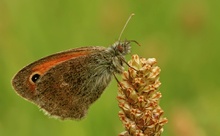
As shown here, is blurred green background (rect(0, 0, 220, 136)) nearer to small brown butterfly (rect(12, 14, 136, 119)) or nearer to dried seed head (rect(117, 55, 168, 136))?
small brown butterfly (rect(12, 14, 136, 119))

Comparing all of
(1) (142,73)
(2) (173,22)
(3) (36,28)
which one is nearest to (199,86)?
(2) (173,22)

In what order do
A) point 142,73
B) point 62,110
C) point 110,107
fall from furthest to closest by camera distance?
point 110,107 → point 62,110 → point 142,73

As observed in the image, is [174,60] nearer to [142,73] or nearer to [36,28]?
[36,28]

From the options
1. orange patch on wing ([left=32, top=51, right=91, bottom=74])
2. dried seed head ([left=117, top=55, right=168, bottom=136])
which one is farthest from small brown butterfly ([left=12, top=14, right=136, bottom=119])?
dried seed head ([left=117, top=55, right=168, bottom=136])

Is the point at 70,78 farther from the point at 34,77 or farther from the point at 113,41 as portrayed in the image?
the point at 113,41

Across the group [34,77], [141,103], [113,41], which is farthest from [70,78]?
[141,103]
